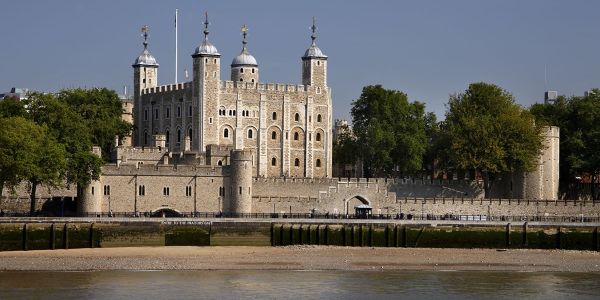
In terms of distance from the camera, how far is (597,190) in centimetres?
11456

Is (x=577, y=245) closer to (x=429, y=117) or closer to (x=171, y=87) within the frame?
(x=429, y=117)

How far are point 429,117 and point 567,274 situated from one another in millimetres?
47026

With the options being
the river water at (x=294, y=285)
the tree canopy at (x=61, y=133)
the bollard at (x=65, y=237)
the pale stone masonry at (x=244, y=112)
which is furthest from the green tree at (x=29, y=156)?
the pale stone masonry at (x=244, y=112)

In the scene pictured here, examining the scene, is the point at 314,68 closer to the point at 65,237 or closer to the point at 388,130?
the point at 388,130

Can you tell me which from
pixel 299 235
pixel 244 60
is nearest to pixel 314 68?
pixel 244 60

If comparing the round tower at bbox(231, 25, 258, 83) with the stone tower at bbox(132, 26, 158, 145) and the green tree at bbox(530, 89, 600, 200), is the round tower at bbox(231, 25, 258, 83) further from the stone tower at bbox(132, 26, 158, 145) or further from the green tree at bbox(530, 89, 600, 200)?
the green tree at bbox(530, 89, 600, 200)

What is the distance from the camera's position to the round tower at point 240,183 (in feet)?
316

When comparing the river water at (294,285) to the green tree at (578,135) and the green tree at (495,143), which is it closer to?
the green tree at (495,143)

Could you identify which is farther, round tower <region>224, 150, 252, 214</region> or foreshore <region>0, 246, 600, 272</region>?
round tower <region>224, 150, 252, 214</region>

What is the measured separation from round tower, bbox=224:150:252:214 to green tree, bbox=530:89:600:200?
78.6 ft

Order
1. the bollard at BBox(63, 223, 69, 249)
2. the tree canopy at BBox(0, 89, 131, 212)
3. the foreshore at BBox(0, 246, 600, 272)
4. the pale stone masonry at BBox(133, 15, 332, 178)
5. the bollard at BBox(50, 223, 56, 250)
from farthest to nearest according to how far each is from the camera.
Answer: the pale stone masonry at BBox(133, 15, 332, 178) → the tree canopy at BBox(0, 89, 131, 212) → the bollard at BBox(63, 223, 69, 249) → the bollard at BBox(50, 223, 56, 250) → the foreshore at BBox(0, 246, 600, 272)

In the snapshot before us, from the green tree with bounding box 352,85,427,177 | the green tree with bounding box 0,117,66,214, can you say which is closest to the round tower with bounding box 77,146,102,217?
the green tree with bounding box 0,117,66,214

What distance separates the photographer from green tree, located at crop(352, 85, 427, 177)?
111375 mm

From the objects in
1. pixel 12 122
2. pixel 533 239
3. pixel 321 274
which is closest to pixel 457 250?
pixel 533 239
